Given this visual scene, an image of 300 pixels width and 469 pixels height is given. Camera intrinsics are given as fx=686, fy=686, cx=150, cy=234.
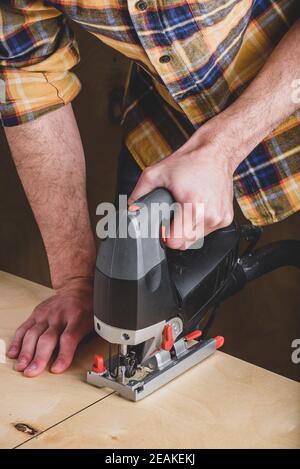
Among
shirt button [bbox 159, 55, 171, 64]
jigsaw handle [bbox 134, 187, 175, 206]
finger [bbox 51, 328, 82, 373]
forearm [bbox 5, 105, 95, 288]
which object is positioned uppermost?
shirt button [bbox 159, 55, 171, 64]

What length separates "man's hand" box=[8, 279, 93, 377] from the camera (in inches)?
47.9

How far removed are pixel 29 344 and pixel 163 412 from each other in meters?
0.32

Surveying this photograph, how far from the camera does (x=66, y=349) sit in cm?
123

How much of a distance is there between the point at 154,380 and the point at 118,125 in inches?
47.5

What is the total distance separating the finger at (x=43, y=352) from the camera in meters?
1.19

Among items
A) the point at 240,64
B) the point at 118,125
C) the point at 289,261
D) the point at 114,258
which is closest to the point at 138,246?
the point at 114,258

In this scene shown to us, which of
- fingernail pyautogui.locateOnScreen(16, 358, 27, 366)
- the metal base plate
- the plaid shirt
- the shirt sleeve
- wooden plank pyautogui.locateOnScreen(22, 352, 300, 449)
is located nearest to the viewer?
wooden plank pyautogui.locateOnScreen(22, 352, 300, 449)

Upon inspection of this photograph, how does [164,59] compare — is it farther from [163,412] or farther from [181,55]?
[163,412]

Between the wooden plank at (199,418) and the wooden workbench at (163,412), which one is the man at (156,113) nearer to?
the wooden workbench at (163,412)

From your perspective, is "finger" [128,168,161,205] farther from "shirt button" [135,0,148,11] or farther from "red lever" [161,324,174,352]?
"shirt button" [135,0,148,11]

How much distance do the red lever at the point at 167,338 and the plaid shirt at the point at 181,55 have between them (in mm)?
459

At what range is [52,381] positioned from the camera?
1.16 metres

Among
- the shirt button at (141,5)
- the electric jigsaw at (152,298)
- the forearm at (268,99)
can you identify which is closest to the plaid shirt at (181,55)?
the shirt button at (141,5)

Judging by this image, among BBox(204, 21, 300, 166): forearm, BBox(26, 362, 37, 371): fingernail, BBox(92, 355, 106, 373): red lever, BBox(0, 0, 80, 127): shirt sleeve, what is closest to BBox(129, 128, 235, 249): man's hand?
BBox(204, 21, 300, 166): forearm
